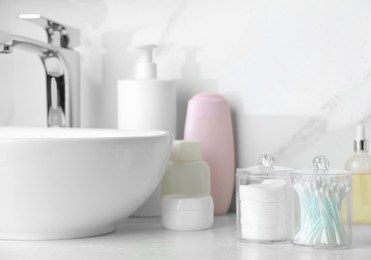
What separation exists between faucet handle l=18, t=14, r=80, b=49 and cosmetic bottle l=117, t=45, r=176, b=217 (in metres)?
0.13

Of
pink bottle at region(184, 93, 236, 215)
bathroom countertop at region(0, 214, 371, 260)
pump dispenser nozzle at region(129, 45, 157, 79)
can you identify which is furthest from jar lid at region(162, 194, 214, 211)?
pump dispenser nozzle at region(129, 45, 157, 79)

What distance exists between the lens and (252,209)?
39.8 inches

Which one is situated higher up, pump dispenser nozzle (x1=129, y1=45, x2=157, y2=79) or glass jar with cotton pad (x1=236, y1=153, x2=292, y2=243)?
pump dispenser nozzle (x1=129, y1=45, x2=157, y2=79)

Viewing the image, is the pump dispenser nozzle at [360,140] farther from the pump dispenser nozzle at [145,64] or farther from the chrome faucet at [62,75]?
the chrome faucet at [62,75]

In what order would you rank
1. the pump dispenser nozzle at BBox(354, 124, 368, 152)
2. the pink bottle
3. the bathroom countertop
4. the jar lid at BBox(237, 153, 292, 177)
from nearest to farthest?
the bathroom countertop → the jar lid at BBox(237, 153, 292, 177) → the pump dispenser nozzle at BBox(354, 124, 368, 152) → the pink bottle

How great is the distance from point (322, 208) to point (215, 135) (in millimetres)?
316

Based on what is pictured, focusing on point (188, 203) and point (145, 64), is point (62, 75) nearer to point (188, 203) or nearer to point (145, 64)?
point (145, 64)

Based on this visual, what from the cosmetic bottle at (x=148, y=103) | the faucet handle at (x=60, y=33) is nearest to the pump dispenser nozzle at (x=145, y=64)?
the cosmetic bottle at (x=148, y=103)

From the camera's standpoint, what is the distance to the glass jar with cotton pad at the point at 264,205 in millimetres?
1005

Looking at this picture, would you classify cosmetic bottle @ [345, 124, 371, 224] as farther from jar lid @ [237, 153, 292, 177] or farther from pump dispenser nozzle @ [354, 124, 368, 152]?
jar lid @ [237, 153, 292, 177]

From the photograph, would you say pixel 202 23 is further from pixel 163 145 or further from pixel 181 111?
pixel 163 145

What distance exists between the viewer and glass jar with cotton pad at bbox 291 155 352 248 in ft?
3.17

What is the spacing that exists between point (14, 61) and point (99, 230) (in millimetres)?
527

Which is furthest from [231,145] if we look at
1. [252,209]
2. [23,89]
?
[23,89]
